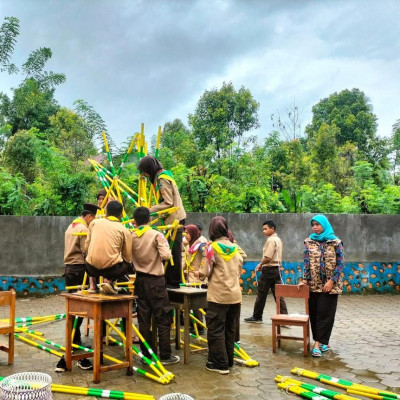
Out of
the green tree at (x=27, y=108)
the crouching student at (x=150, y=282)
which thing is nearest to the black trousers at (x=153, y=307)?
the crouching student at (x=150, y=282)

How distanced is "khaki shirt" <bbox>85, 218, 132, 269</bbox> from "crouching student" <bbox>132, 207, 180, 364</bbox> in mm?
307

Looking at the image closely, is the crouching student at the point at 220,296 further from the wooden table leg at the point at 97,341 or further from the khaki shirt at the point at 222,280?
the wooden table leg at the point at 97,341

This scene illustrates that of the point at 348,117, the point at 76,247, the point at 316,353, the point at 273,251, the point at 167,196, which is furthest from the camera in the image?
the point at 348,117

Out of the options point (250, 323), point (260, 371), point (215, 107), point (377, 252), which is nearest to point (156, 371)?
point (260, 371)

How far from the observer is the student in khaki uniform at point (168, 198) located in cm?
605

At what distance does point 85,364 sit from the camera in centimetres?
545

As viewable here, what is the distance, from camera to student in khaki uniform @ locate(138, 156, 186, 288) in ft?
19.9

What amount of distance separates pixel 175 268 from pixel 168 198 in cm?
96

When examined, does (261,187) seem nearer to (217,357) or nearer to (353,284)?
(353,284)

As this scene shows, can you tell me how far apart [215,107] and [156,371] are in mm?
16795

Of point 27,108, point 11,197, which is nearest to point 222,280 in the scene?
point 11,197

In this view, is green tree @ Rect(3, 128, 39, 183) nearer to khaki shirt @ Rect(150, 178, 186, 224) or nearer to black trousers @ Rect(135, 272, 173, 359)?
khaki shirt @ Rect(150, 178, 186, 224)

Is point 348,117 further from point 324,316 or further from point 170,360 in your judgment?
point 170,360

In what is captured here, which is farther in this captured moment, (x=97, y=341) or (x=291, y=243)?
(x=291, y=243)
